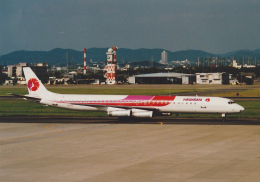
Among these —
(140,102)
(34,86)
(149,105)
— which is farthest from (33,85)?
(149,105)

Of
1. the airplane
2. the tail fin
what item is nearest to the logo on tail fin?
the tail fin

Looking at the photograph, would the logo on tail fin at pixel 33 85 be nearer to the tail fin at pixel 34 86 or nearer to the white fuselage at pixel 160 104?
the tail fin at pixel 34 86

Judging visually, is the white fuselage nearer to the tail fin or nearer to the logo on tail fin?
the tail fin

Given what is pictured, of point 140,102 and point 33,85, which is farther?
point 33,85
